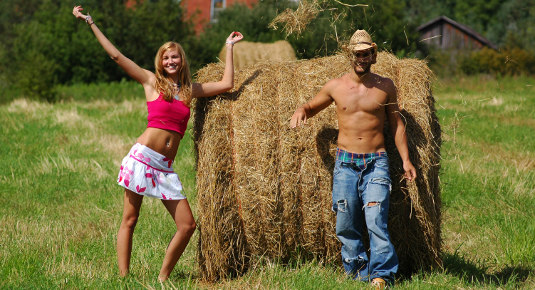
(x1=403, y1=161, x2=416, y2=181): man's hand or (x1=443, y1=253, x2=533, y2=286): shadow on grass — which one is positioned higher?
(x1=403, y1=161, x2=416, y2=181): man's hand

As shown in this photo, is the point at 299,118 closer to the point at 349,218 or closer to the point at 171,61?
the point at 349,218

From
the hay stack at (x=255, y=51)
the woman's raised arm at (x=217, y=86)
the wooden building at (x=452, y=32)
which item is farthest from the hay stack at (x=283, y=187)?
the wooden building at (x=452, y=32)

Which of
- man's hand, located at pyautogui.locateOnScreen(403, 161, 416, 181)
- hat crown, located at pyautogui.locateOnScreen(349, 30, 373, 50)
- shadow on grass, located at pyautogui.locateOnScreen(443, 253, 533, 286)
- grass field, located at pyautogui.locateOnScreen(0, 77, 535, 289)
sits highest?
hat crown, located at pyautogui.locateOnScreen(349, 30, 373, 50)

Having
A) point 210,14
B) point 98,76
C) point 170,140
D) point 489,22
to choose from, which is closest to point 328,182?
point 170,140


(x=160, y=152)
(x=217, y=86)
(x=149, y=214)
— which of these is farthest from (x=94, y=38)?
(x=160, y=152)

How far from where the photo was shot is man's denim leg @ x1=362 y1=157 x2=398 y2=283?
17.0 feet

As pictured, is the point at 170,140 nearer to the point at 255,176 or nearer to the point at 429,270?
the point at 255,176

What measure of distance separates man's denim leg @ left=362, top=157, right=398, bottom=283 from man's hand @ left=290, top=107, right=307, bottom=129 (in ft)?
2.33

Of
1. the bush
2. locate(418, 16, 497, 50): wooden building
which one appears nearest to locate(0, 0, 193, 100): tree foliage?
the bush

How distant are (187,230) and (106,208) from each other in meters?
2.94

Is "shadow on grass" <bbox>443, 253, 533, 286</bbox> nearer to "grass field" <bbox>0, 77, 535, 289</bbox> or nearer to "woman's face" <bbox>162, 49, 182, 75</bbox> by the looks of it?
"grass field" <bbox>0, 77, 535, 289</bbox>

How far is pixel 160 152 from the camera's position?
5.46 metres

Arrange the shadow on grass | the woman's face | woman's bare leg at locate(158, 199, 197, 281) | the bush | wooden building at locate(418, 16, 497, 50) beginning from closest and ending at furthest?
woman's bare leg at locate(158, 199, 197, 281), the woman's face, the shadow on grass, the bush, wooden building at locate(418, 16, 497, 50)

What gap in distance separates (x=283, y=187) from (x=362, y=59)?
1246 millimetres
